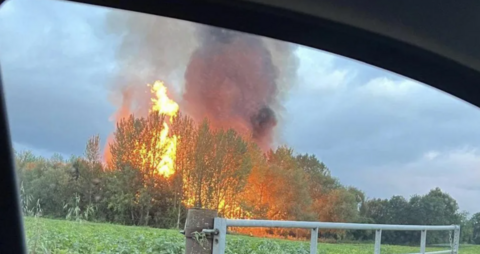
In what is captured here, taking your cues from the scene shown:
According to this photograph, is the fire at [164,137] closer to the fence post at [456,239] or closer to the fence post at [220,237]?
the fence post at [220,237]

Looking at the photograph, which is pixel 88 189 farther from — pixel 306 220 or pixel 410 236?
pixel 410 236

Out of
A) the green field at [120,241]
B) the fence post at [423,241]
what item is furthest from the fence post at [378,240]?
the fence post at [423,241]

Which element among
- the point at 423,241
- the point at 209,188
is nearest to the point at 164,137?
the point at 209,188

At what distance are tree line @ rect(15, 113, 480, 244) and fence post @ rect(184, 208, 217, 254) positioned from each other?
130mm

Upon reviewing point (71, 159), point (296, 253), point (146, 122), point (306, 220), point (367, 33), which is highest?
point (367, 33)

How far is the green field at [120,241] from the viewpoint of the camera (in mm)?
2324

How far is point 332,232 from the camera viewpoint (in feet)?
11.1

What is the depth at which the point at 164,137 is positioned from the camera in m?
3.23

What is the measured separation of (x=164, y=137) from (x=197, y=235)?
748 mm

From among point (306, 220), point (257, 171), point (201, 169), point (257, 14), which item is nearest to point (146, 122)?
point (201, 169)

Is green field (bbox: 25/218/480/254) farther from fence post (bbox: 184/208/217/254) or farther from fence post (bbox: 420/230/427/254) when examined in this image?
fence post (bbox: 420/230/427/254)

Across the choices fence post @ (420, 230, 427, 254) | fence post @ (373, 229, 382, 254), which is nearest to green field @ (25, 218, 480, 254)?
fence post @ (373, 229, 382, 254)

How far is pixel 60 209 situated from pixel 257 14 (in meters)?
1.54

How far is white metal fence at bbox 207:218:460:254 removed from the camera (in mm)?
2785
